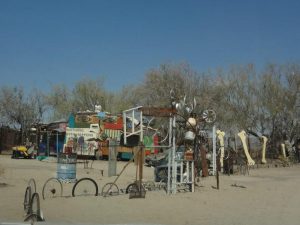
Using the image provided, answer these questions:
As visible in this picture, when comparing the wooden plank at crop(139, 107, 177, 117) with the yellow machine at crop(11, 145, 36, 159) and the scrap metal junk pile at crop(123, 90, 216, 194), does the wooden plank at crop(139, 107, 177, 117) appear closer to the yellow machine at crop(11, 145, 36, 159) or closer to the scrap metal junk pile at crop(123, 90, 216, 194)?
the scrap metal junk pile at crop(123, 90, 216, 194)

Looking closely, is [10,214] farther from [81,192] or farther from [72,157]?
[72,157]

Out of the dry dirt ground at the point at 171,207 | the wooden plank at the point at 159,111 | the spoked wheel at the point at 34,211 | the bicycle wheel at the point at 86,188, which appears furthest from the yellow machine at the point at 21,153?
the spoked wheel at the point at 34,211

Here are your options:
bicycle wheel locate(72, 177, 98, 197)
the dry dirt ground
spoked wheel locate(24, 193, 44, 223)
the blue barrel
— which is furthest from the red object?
spoked wheel locate(24, 193, 44, 223)

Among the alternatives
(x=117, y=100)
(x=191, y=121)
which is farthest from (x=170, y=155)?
(x=117, y=100)

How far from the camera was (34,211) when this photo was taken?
9.96m

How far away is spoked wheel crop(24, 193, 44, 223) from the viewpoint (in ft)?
29.1

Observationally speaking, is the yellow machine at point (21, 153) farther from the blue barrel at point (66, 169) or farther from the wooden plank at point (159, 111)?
the wooden plank at point (159, 111)

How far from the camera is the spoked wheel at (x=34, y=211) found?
29.1 feet

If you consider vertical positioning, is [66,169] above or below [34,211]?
above

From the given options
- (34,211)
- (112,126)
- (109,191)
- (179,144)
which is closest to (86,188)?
(109,191)

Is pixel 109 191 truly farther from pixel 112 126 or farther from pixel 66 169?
pixel 112 126

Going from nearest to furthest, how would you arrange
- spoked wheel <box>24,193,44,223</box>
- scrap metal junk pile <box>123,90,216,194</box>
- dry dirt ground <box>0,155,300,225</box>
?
spoked wheel <box>24,193,44,223</box>
dry dirt ground <box>0,155,300,225</box>
scrap metal junk pile <box>123,90,216,194</box>

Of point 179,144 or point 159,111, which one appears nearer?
point 159,111

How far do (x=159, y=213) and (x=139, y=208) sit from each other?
1015 mm
